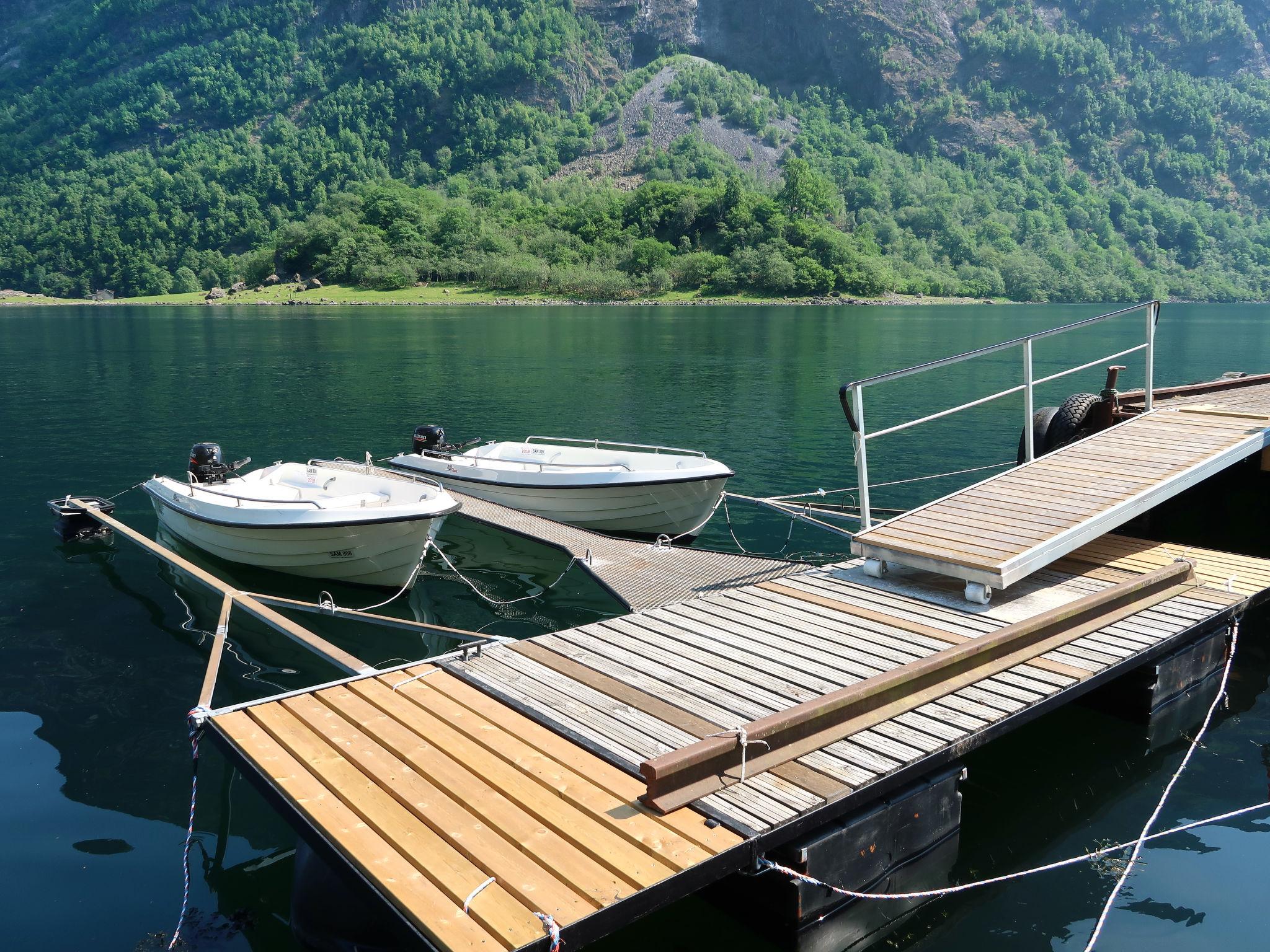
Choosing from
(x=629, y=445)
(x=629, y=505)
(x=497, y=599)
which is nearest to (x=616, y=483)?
(x=629, y=505)

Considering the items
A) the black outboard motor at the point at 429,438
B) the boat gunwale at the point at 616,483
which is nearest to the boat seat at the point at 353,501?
the boat gunwale at the point at 616,483

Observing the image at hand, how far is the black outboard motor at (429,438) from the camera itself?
20.4 meters

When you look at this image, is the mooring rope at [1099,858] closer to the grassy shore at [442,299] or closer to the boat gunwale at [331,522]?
the boat gunwale at [331,522]

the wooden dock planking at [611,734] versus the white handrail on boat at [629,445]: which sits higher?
the white handrail on boat at [629,445]

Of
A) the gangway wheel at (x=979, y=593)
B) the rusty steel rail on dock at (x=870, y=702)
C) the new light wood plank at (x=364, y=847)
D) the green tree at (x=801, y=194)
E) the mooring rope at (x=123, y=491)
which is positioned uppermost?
the green tree at (x=801, y=194)

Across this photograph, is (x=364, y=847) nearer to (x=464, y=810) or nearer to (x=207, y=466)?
(x=464, y=810)

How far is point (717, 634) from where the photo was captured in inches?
347

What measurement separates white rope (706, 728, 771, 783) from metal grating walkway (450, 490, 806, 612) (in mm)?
3667

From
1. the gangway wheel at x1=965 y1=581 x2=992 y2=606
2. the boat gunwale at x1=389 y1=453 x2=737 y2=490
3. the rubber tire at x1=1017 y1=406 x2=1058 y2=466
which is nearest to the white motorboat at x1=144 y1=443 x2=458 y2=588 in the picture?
the boat gunwale at x1=389 y1=453 x2=737 y2=490

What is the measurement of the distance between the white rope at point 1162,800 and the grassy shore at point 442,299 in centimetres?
12971

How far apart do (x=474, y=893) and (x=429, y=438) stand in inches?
635

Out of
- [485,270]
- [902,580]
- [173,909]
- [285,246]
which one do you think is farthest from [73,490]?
[285,246]

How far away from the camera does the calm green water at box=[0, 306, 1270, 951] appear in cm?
716

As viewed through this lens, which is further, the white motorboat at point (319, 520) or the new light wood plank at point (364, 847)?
the white motorboat at point (319, 520)
